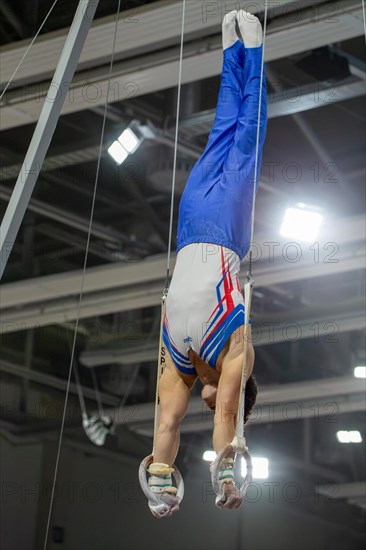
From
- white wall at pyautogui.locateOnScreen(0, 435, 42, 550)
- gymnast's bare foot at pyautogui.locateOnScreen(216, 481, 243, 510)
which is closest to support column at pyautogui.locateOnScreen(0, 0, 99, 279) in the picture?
gymnast's bare foot at pyautogui.locateOnScreen(216, 481, 243, 510)

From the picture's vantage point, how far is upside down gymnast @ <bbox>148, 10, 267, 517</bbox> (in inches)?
167

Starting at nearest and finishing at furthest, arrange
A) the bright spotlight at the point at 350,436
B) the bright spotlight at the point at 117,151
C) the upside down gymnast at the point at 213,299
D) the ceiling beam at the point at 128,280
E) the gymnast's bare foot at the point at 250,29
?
the upside down gymnast at the point at 213,299, the gymnast's bare foot at the point at 250,29, the bright spotlight at the point at 117,151, the ceiling beam at the point at 128,280, the bright spotlight at the point at 350,436

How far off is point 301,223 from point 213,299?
402 centimetres

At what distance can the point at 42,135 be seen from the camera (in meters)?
5.21

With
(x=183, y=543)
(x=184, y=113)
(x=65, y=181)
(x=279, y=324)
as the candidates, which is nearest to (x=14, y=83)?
(x=184, y=113)

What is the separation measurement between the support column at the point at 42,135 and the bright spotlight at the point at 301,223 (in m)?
3.29

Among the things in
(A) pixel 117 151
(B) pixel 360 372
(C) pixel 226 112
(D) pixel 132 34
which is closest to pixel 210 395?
(C) pixel 226 112

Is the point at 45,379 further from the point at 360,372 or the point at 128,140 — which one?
the point at 128,140

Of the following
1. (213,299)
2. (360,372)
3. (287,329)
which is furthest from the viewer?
(360,372)

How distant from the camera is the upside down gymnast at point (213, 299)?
425 cm

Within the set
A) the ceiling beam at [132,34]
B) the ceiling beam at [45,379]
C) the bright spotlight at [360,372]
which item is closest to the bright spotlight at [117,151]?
the ceiling beam at [132,34]

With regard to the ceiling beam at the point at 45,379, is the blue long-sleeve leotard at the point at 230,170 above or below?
below

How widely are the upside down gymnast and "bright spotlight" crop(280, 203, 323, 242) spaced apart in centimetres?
341

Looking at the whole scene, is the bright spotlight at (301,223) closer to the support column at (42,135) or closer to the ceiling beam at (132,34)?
the ceiling beam at (132,34)
